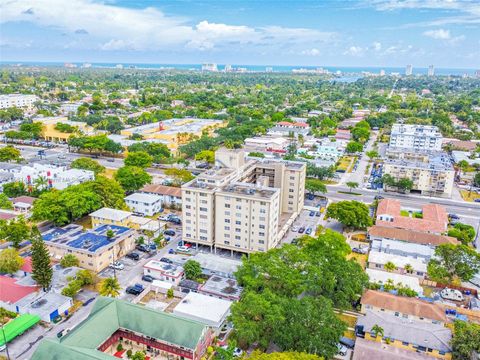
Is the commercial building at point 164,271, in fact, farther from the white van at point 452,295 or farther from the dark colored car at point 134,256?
the white van at point 452,295

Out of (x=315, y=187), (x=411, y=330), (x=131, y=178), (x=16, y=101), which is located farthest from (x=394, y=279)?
(x=16, y=101)

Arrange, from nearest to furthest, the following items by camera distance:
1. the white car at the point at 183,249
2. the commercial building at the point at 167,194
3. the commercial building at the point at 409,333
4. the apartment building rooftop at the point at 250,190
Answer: the commercial building at the point at 409,333
the apartment building rooftop at the point at 250,190
the white car at the point at 183,249
the commercial building at the point at 167,194

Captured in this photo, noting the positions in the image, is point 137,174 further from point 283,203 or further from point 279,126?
point 279,126

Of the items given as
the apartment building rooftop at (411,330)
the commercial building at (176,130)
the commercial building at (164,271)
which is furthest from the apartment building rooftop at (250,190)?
→ the commercial building at (176,130)

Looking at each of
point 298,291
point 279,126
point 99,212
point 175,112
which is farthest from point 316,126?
point 298,291

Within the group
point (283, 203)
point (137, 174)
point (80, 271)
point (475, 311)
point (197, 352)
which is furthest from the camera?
point (137, 174)
